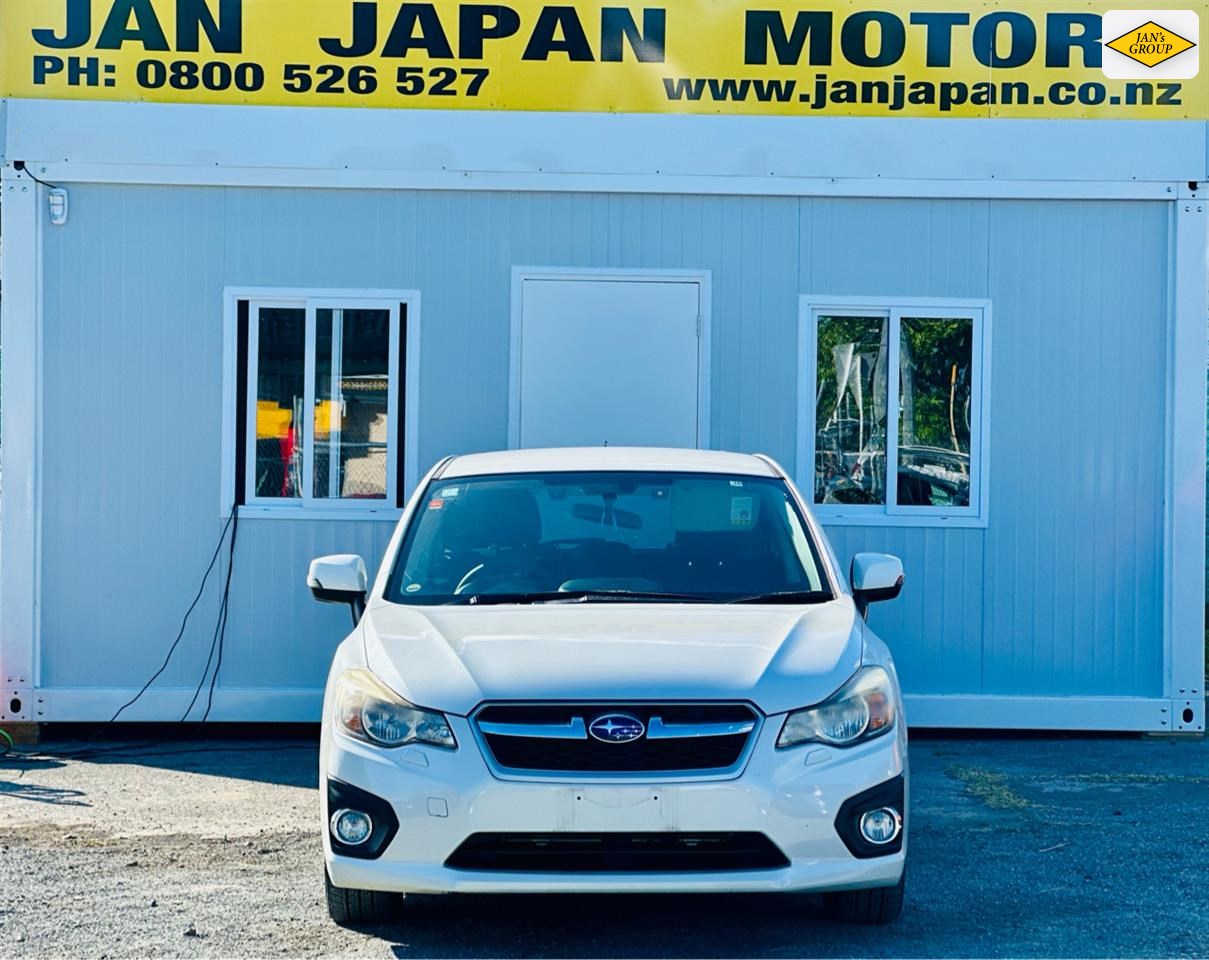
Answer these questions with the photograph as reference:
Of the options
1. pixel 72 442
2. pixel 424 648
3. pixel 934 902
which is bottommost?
pixel 934 902

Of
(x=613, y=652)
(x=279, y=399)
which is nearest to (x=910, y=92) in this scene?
(x=279, y=399)

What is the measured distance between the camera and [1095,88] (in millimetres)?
9867

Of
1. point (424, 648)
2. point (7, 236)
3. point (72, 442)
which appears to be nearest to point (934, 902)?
point (424, 648)

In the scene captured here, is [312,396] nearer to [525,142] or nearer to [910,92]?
[525,142]

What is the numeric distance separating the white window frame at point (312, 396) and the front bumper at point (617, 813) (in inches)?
181

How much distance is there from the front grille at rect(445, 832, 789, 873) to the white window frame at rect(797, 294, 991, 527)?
4.79m

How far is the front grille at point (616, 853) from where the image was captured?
529cm

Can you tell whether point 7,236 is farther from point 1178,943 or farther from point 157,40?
point 1178,943

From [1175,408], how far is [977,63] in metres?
2.26

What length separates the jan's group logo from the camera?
32.3 ft

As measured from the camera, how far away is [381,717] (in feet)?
18.2

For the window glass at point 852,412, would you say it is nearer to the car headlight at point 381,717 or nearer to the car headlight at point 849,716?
the car headlight at point 849,716

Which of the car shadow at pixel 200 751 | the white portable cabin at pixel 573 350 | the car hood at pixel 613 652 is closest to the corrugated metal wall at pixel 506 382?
the white portable cabin at pixel 573 350

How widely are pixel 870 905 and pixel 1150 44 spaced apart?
6030 millimetres
